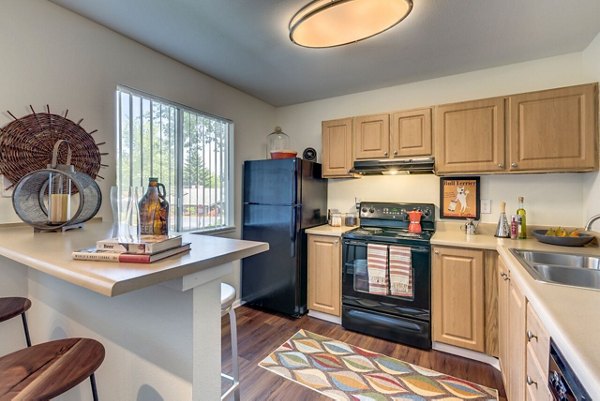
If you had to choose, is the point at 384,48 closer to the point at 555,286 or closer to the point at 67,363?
the point at 555,286

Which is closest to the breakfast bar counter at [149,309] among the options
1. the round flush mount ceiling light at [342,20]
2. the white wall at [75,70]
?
the white wall at [75,70]

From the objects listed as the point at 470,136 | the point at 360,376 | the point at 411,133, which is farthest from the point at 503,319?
the point at 411,133

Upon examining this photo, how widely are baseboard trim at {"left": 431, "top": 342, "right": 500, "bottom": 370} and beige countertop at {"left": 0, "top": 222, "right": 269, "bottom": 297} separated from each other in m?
2.07

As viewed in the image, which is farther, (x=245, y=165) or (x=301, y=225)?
(x=245, y=165)

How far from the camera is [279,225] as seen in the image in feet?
9.41

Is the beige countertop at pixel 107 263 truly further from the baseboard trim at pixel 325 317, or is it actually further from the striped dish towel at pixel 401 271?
the baseboard trim at pixel 325 317

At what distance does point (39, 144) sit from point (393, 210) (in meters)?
2.88

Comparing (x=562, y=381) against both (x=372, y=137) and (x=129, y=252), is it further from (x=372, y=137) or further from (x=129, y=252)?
(x=372, y=137)

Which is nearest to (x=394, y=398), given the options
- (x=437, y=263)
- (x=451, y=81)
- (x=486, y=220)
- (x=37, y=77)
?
(x=437, y=263)

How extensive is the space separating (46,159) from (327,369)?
2338mm

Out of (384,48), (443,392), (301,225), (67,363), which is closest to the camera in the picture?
(67,363)

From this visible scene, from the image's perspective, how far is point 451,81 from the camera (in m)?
2.73

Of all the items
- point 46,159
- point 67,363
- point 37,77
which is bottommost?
point 67,363

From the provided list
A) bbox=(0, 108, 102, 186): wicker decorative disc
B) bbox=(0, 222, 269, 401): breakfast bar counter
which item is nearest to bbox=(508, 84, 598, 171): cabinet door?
bbox=(0, 222, 269, 401): breakfast bar counter
